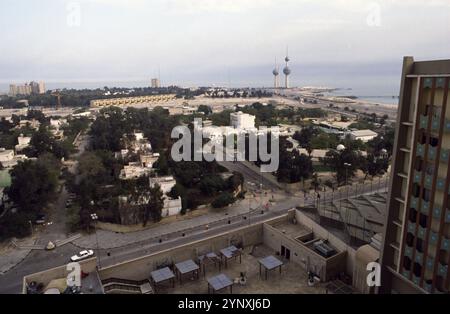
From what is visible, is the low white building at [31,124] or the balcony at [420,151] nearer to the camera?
the balcony at [420,151]

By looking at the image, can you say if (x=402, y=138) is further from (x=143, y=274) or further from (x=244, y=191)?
(x=244, y=191)

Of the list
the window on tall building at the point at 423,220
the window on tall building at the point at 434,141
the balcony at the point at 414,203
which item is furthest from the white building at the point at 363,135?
the window on tall building at the point at 434,141

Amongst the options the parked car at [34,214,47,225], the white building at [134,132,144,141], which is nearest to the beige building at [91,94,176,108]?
the white building at [134,132,144,141]

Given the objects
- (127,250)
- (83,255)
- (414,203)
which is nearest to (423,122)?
(414,203)

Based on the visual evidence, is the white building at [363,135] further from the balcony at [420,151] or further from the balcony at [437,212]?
the balcony at [437,212]

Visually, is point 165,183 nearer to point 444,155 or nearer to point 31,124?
point 444,155

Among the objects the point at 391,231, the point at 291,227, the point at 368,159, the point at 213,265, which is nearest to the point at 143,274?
the point at 213,265

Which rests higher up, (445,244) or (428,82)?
(428,82)
